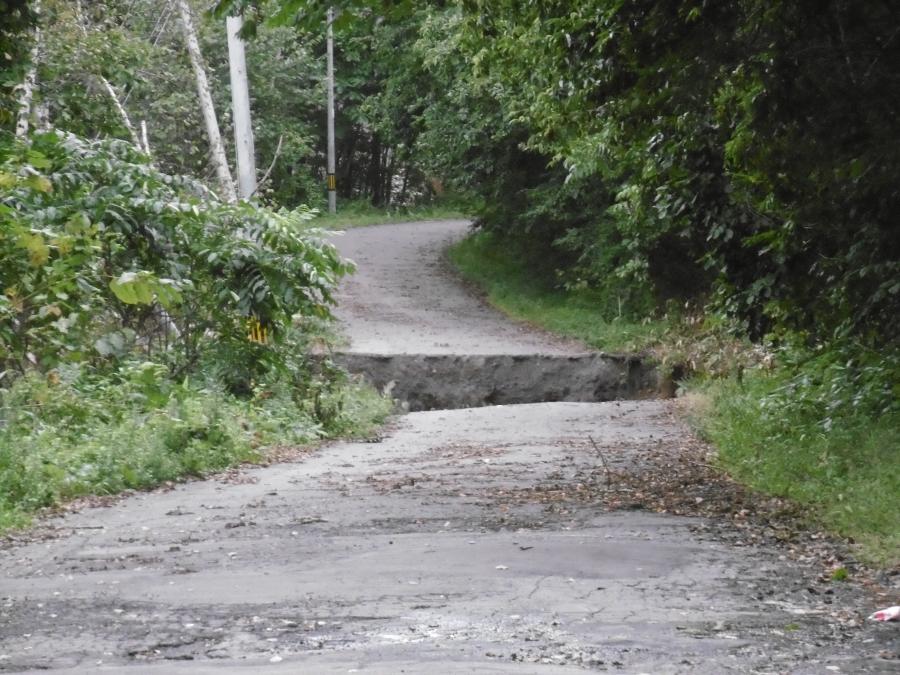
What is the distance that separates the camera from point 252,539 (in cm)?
844

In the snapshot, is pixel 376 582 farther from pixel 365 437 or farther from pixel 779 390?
pixel 365 437

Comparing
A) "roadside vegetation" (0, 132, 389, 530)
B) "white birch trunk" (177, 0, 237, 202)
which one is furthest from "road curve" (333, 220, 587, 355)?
"roadside vegetation" (0, 132, 389, 530)

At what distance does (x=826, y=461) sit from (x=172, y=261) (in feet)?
28.1

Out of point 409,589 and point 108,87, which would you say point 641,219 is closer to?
point 409,589

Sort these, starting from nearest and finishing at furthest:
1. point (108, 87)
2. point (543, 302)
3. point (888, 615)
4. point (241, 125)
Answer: point (888, 615) → point (108, 87) → point (241, 125) → point (543, 302)

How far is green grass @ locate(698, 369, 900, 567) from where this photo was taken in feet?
27.6

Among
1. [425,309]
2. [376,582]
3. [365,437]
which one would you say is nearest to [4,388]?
[365,437]

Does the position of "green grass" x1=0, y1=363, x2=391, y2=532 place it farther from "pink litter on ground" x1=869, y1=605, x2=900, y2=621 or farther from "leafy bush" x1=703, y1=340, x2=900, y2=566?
"pink litter on ground" x1=869, y1=605, x2=900, y2=621

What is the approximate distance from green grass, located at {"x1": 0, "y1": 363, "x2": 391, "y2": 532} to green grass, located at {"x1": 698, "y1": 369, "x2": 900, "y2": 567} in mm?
5242

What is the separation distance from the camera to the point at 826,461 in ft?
33.7

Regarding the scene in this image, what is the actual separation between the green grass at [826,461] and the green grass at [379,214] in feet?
103


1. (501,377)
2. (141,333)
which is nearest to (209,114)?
(141,333)

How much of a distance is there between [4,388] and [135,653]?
780 centimetres

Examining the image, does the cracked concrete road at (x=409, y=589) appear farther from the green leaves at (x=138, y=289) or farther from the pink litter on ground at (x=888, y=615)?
the green leaves at (x=138, y=289)
